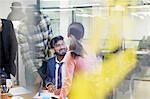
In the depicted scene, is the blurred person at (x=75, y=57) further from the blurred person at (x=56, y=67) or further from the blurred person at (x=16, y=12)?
the blurred person at (x=16, y=12)

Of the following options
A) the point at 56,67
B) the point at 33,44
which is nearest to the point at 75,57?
the point at 56,67

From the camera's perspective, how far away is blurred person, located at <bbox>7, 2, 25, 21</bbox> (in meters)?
1.56

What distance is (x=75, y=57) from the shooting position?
1.38 meters

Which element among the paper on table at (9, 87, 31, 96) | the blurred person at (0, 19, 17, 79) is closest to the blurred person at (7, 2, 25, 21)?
the blurred person at (0, 19, 17, 79)

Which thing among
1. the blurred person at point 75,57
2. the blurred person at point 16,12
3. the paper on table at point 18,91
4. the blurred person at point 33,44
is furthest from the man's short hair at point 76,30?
the paper on table at point 18,91

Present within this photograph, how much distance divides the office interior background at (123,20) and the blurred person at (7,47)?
0.89 feet

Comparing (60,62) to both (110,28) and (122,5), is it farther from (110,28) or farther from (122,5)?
(122,5)

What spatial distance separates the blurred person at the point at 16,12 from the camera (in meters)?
1.56

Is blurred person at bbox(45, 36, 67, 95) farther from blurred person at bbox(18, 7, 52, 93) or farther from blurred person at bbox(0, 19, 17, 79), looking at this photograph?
blurred person at bbox(0, 19, 17, 79)

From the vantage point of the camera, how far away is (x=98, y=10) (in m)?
1.33

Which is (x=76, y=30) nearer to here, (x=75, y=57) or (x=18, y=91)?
(x=75, y=57)

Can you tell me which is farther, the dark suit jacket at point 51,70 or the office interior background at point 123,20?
the dark suit jacket at point 51,70

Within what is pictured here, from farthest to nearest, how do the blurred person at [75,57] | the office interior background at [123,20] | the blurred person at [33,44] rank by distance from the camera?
the blurred person at [33,44] < the blurred person at [75,57] < the office interior background at [123,20]

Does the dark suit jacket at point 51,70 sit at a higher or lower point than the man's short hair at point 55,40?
lower
